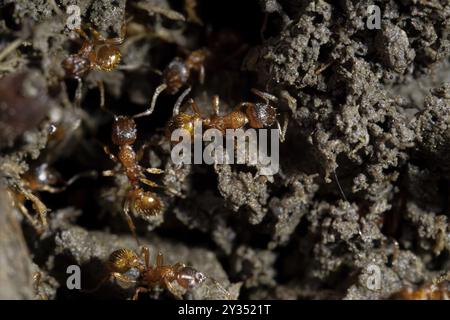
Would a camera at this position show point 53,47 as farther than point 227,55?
No

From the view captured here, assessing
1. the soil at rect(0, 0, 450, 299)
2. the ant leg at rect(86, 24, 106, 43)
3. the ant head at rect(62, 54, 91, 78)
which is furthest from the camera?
the ant leg at rect(86, 24, 106, 43)

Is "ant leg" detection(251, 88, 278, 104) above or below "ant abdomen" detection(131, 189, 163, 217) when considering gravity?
above

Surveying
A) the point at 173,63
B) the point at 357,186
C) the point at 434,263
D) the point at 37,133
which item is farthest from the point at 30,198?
the point at 434,263

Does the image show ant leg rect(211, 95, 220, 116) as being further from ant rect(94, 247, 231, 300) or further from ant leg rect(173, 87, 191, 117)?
ant rect(94, 247, 231, 300)

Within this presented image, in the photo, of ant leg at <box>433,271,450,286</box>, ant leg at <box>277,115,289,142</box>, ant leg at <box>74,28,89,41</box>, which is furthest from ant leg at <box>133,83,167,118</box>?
ant leg at <box>433,271,450,286</box>

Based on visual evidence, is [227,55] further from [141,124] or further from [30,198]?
[30,198]

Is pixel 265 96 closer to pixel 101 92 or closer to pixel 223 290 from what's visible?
pixel 101 92

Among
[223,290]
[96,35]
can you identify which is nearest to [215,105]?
[96,35]
